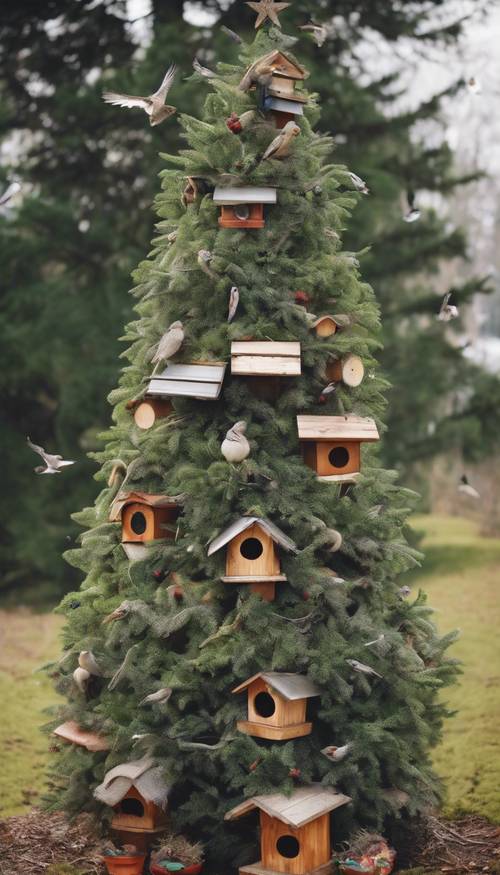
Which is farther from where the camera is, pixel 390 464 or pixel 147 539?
pixel 390 464

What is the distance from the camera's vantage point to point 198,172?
6.14 meters

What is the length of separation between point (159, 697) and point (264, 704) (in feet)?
2.00

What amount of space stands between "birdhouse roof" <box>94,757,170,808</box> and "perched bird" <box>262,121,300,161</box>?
143 inches

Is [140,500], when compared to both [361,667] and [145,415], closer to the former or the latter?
[145,415]

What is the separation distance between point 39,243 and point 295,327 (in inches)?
329

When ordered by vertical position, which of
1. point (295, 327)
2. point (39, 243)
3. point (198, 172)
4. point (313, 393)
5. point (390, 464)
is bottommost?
point (390, 464)

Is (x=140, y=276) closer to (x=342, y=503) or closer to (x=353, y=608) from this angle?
(x=342, y=503)

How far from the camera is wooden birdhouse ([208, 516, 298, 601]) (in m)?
5.56

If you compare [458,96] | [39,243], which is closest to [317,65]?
[458,96]

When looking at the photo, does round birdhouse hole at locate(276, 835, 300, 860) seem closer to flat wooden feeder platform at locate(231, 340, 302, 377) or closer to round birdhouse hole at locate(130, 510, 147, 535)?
round birdhouse hole at locate(130, 510, 147, 535)

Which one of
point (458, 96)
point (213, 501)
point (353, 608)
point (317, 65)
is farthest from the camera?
point (458, 96)

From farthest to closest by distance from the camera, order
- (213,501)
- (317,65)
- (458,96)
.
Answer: (458,96) < (317,65) < (213,501)

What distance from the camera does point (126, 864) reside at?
18.8ft

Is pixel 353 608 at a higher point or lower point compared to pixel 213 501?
lower
